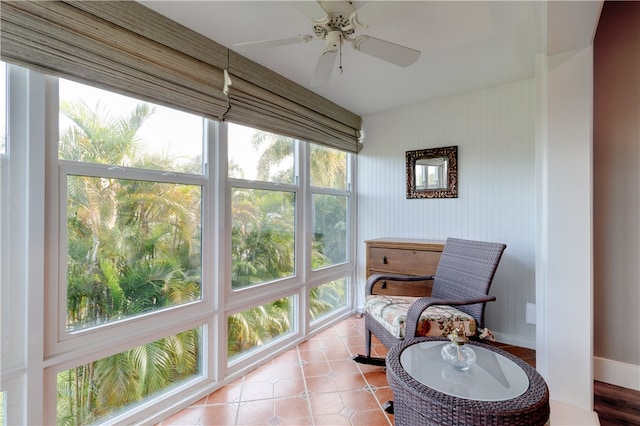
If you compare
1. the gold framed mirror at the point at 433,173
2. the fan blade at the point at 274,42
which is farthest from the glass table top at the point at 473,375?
the gold framed mirror at the point at 433,173

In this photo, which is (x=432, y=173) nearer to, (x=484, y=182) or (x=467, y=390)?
(x=484, y=182)

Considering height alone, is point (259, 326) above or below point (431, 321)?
below

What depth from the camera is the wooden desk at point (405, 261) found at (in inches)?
105

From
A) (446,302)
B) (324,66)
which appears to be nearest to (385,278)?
(446,302)

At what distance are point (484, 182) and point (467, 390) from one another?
214 cm

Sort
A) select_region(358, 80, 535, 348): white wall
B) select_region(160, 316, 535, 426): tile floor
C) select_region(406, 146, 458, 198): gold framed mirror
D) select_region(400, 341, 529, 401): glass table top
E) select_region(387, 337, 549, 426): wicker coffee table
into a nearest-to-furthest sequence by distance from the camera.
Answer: select_region(387, 337, 549, 426): wicker coffee table → select_region(400, 341, 529, 401): glass table top → select_region(160, 316, 535, 426): tile floor → select_region(358, 80, 535, 348): white wall → select_region(406, 146, 458, 198): gold framed mirror

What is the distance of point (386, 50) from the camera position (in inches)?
60.7

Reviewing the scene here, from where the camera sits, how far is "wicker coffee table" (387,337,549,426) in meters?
1.09

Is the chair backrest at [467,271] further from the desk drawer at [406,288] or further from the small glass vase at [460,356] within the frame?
the small glass vase at [460,356]

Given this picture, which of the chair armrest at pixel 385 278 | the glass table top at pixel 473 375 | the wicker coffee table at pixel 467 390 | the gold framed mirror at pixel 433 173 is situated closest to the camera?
the wicker coffee table at pixel 467 390

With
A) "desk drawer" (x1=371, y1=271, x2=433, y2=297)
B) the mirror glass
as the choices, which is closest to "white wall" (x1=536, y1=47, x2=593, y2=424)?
"desk drawer" (x1=371, y1=271, x2=433, y2=297)

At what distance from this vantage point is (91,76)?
4.72 feet

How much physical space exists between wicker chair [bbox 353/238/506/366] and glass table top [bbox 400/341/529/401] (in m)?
0.40

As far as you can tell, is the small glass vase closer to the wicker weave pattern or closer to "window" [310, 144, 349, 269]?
the wicker weave pattern
